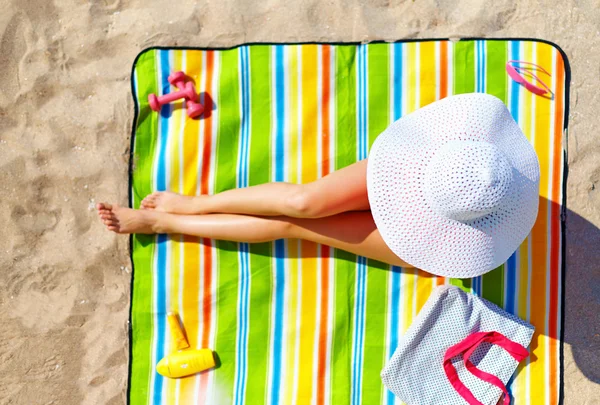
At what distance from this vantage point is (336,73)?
7.37ft

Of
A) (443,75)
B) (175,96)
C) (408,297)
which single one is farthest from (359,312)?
(175,96)

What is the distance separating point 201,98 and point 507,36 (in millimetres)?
1272

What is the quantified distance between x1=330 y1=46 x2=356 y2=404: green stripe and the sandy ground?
241 millimetres

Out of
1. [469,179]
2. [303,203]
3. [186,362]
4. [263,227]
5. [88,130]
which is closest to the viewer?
[469,179]

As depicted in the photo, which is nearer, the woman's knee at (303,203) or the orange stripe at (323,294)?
the woman's knee at (303,203)

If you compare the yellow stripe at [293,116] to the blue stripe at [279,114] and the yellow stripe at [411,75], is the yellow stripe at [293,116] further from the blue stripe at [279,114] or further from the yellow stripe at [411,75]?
the yellow stripe at [411,75]

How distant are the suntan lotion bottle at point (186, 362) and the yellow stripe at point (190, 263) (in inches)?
2.0

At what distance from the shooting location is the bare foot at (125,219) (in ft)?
7.17

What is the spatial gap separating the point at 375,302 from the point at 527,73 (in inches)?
43.2

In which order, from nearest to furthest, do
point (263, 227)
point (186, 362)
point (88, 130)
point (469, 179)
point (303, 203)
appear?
point (469, 179) < point (303, 203) < point (263, 227) < point (186, 362) < point (88, 130)

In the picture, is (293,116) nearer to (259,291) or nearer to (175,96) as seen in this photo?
(175,96)

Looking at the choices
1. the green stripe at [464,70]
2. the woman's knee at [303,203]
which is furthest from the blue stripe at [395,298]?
the woman's knee at [303,203]

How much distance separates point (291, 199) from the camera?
1.84 m

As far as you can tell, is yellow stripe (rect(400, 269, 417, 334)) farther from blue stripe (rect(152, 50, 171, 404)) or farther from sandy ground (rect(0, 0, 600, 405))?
blue stripe (rect(152, 50, 171, 404))
